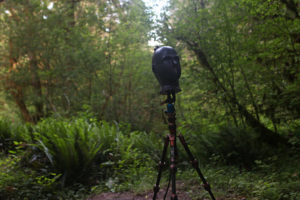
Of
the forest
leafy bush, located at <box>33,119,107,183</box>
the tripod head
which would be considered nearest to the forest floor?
the forest

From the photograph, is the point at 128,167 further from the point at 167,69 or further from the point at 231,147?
the point at 167,69

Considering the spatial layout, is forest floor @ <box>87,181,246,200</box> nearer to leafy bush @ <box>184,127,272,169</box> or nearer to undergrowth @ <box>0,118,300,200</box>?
undergrowth @ <box>0,118,300,200</box>

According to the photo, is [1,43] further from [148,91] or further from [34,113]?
[148,91]

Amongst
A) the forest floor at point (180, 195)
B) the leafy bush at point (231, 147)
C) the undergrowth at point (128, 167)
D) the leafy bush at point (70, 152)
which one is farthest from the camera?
the leafy bush at point (231, 147)

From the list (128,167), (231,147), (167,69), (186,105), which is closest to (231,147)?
(231,147)

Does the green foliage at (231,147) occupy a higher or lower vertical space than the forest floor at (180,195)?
higher

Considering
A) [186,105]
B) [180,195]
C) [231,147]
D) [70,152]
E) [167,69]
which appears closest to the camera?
[167,69]

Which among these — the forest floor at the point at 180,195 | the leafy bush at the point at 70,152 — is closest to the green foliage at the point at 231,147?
the forest floor at the point at 180,195

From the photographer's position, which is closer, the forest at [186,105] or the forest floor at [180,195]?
the forest floor at [180,195]

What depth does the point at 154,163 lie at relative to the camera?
5.37m

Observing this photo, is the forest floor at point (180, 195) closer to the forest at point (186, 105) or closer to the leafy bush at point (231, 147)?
the forest at point (186, 105)

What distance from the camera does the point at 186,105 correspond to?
6785 mm

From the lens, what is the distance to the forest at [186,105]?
4133 mm

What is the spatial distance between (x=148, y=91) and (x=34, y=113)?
5.64 m
